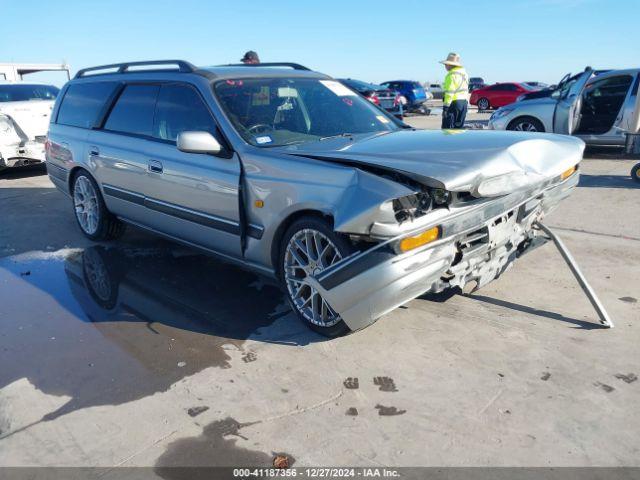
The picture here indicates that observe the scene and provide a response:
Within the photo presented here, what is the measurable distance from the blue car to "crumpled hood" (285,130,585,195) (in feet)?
69.3

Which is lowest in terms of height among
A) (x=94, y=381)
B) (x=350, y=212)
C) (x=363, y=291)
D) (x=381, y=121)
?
(x=94, y=381)

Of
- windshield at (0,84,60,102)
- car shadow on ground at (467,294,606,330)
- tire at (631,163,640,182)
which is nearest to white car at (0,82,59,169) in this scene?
windshield at (0,84,60,102)

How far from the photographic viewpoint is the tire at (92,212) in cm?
554

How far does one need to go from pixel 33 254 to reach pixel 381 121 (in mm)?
3713

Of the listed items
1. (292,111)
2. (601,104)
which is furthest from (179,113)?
Result: (601,104)

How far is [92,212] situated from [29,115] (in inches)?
217

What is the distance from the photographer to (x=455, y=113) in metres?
9.34

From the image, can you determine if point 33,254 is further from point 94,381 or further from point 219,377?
point 219,377

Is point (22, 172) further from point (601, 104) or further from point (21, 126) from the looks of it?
point (601, 104)

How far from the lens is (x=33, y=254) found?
5488 millimetres

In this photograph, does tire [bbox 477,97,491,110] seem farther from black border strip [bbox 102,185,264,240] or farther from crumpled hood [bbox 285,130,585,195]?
black border strip [bbox 102,185,264,240]

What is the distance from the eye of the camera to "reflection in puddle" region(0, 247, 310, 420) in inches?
125

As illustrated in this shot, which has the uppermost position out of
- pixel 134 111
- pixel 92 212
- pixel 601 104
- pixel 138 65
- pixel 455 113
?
pixel 138 65

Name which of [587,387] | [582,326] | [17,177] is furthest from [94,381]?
[17,177]
